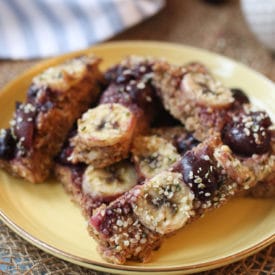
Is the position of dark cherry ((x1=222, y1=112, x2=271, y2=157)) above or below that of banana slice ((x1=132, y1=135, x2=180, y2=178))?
above

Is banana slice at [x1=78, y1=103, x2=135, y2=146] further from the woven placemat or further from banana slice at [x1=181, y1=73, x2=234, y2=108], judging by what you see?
the woven placemat

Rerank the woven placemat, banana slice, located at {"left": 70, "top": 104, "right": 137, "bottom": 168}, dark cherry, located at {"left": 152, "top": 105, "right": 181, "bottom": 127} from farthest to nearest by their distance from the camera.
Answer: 1. dark cherry, located at {"left": 152, "top": 105, "right": 181, "bottom": 127}
2. banana slice, located at {"left": 70, "top": 104, "right": 137, "bottom": 168}
3. the woven placemat

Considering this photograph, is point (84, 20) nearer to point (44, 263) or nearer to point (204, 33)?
point (204, 33)

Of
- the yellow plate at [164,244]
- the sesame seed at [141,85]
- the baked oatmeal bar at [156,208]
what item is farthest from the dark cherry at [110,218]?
the sesame seed at [141,85]

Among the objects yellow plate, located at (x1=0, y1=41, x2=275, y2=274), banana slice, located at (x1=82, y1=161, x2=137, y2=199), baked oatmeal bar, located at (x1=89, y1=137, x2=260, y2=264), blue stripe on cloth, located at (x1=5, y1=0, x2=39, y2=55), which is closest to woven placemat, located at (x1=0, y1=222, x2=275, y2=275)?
yellow plate, located at (x1=0, y1=41, x2=275, y2=274)

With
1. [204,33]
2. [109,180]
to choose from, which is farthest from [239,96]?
[204,33]
